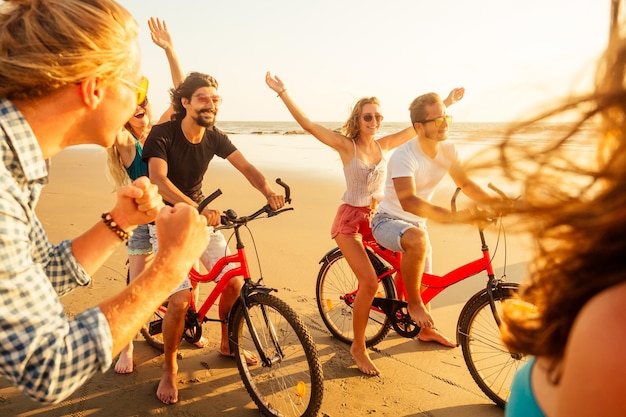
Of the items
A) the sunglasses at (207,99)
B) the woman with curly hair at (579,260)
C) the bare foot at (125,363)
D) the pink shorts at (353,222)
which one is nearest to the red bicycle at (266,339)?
the bare foot at (125,363)

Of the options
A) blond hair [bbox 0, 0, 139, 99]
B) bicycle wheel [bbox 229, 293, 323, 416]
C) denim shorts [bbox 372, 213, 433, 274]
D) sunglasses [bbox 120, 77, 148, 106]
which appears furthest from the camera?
denim shorts [bbox 372, 213, 433, 274]

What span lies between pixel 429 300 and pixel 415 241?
0.69 m

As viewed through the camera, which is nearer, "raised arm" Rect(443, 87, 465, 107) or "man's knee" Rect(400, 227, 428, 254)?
"man's knee" Rect(400, 227, 428, 254)

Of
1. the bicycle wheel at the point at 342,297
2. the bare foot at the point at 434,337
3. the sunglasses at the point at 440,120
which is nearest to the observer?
the sunglasses at the point at 440,120

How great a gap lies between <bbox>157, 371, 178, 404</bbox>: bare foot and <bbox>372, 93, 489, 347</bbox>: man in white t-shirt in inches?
75.2

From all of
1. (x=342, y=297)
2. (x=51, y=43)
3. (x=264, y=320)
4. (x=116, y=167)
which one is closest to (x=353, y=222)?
(x=342, y=297)

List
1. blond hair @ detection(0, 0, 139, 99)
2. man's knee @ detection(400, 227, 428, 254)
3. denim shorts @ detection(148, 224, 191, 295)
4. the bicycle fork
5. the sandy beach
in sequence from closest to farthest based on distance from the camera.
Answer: blond hair @ detection(0, 0, 139, 99), the bicycle fork, the sandy beach, denim shorts @ detection(148, 224, 191, 295), man's knee @ detection(400, 227, 428, 254)

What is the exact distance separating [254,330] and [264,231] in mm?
4774

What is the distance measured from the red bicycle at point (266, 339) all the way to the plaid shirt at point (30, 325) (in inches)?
69.1

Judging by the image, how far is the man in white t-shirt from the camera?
371 cm

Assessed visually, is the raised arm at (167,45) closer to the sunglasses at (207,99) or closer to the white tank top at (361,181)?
the sunglasses at (207,99)

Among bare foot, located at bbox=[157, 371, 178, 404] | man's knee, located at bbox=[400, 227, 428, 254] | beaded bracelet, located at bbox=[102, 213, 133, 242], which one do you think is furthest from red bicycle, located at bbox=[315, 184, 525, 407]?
beaded bracelet, located at bbox=[102, 213, 133, 242]

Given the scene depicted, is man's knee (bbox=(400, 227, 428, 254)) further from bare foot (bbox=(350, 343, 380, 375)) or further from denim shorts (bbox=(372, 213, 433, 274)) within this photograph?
bare foot (bbox=(350, 343, 380, 375))

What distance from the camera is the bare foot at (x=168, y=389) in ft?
11.4
